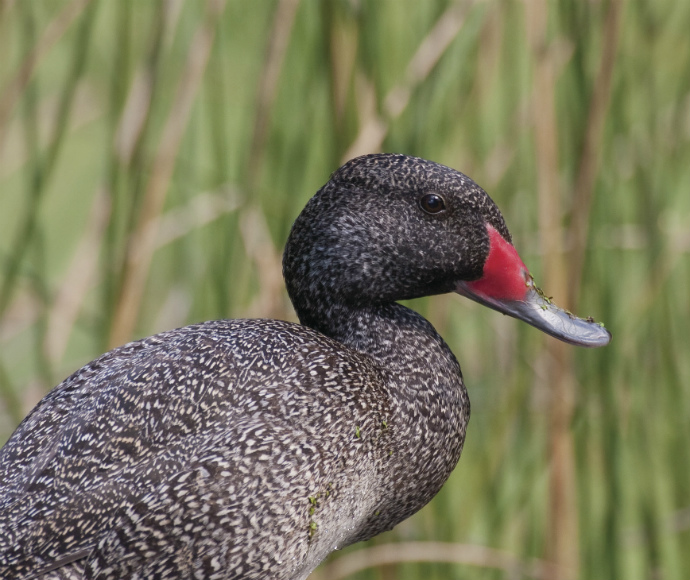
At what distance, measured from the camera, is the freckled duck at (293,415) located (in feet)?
5.52

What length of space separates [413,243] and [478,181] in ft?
2.64

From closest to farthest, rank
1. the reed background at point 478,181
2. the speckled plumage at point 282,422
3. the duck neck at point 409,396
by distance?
1. the speckled plumage at point 282,422
2. the duck neck at point 409,396
3. the reed background at point 478,181

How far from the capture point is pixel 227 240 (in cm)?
257

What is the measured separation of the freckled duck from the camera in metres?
1.68

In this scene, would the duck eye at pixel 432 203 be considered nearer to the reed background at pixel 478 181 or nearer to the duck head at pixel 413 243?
the duck head at pixel 413 243

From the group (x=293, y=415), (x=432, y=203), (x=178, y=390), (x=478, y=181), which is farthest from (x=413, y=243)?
(x=478, y=181)

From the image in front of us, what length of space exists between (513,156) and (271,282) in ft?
2.41

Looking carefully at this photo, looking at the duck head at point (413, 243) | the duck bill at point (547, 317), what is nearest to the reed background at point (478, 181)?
the duck head at point (413, 243)

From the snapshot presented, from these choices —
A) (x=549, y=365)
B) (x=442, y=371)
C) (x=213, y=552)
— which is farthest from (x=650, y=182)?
(x=213, y=552)

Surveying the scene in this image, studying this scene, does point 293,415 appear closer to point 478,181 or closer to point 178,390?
point 178,390

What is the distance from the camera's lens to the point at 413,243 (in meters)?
2.01

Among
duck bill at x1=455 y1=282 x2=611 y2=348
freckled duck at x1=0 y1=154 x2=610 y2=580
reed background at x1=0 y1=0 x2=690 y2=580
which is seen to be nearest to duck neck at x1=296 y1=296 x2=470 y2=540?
freckled duck at x1=0 y1=154 x2=610 y2=580

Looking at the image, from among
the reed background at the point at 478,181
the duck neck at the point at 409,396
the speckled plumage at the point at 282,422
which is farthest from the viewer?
the reed background at the point at 478,181

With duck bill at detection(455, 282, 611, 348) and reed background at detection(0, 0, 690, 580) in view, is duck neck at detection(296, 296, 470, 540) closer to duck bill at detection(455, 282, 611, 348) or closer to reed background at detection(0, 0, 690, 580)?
duck bill at detection(455, 282, 611, 348)
